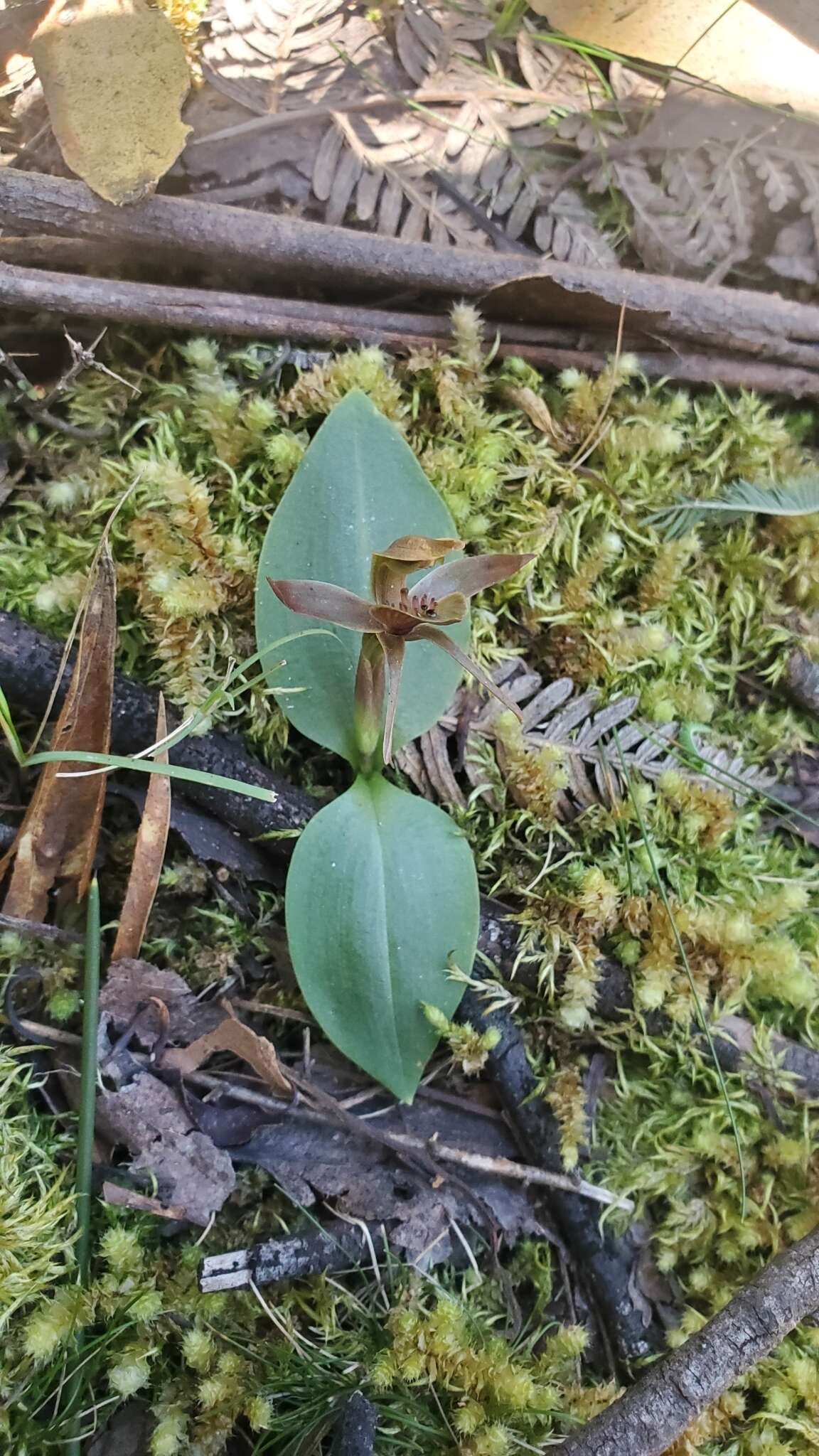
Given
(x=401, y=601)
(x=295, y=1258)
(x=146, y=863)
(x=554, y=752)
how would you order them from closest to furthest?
(x=401, y=601) < (x=295, y=1258) < (x=146, y=863) < (x=554, y=752)

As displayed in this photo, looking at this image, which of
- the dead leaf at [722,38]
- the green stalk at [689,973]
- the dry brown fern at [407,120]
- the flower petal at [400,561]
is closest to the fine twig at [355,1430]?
the green stalk at [689,973]

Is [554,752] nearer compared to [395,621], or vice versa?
[395,621]

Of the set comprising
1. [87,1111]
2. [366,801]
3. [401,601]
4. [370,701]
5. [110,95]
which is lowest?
[87,1111]

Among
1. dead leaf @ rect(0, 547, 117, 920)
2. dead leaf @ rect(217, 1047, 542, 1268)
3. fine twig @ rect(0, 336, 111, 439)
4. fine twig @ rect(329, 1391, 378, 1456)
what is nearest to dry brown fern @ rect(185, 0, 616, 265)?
fine twig @ rect(0, 336, 111, 439)

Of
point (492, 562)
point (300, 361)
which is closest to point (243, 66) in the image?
point (300, 361)

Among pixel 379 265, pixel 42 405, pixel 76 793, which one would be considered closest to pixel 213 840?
pixel 76 793

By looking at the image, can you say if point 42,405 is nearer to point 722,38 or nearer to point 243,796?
point 243,796

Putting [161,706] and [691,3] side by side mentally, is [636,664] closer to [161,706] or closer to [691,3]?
[161,706]
